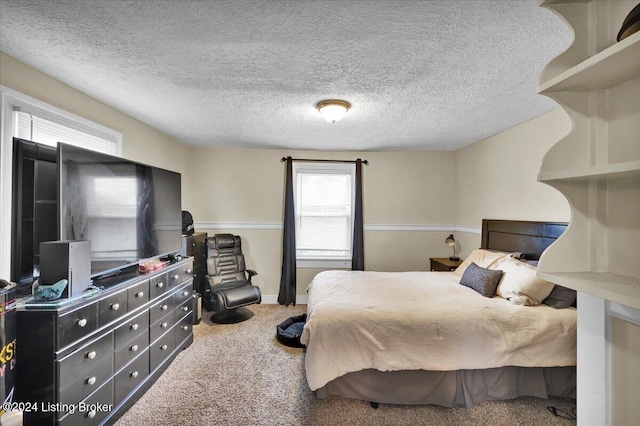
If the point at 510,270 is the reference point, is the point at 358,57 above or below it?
above

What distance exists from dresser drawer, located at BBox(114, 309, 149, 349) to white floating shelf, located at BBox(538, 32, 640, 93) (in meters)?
2.77

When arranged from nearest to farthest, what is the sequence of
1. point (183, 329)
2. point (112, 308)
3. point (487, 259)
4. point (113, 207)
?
1. point (112, 308)
2. point (113, 207)
3. point (183, 329)
4. point (487, 259)

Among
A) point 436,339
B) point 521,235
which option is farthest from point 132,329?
point 521,235

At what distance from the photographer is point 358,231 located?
4.32m

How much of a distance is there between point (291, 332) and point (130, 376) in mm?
1538

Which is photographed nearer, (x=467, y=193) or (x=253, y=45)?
(x=253, y=45)

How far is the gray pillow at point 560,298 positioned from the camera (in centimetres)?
214

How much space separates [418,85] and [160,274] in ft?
9.22

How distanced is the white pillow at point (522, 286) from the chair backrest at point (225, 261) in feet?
10.2

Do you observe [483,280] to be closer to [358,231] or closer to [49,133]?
[358,231]

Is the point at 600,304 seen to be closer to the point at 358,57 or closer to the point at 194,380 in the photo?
the point at 358,57

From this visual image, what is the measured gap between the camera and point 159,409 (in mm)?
2004

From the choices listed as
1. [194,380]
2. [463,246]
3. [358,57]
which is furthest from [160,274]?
[463,246]

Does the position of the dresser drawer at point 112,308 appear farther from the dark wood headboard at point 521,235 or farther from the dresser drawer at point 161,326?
the dark wood headboard at point 521,235
